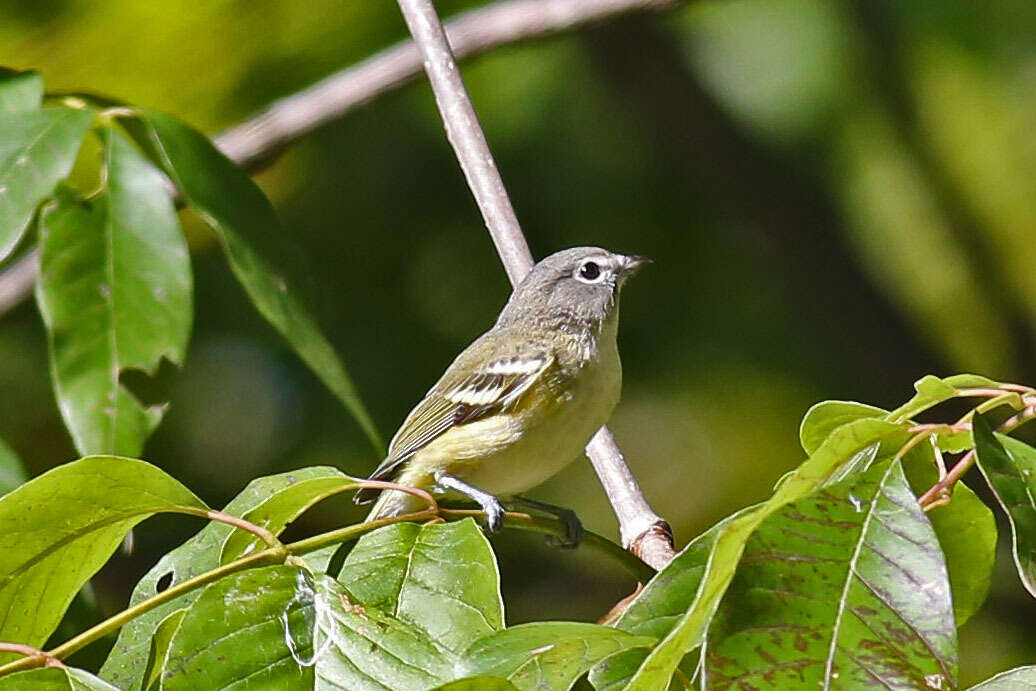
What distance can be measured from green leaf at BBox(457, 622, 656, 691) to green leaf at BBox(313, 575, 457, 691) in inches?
3.1

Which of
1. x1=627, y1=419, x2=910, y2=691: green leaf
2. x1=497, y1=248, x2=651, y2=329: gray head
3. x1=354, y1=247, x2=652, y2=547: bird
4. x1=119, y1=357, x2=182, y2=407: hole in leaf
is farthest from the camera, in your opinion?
x1=119, y1=357, x2=182, y2=407: hole in leaf

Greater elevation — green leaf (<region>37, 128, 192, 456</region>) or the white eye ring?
green leaf (<region>37, 128, 192, 456</region>)

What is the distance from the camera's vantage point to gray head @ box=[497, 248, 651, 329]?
239cm

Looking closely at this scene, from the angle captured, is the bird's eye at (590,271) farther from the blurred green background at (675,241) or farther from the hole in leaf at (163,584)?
the blurred green background at (675,241)

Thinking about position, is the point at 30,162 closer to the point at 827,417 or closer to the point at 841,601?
the point at 827,417

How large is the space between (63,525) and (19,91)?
1.01m

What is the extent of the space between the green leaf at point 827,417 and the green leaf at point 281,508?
414mm

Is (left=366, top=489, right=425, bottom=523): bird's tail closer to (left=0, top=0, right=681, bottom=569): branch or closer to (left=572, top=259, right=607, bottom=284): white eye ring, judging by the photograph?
(left=572, top=259, right=607, bottom=284): white eye ring

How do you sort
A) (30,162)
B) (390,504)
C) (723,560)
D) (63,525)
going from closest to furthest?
(723,560), (63,525), (30,162), (390,504)

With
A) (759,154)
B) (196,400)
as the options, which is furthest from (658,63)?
(196,400)

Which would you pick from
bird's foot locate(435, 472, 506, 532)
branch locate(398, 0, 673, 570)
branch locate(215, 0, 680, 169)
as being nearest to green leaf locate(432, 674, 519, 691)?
branch locate(398, 0, 673, 570)

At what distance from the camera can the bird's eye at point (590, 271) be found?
249 centimetres

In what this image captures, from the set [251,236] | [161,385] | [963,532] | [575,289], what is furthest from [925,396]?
[161,385]

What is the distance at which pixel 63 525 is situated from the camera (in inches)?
45.1
